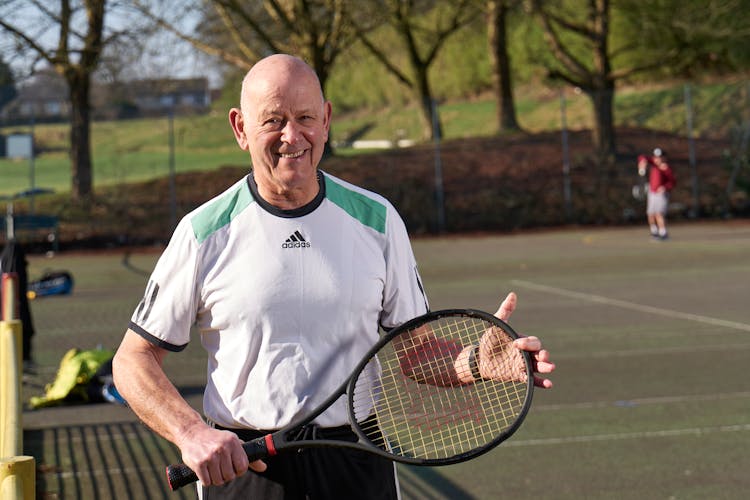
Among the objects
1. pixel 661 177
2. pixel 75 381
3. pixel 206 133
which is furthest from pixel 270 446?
pixel 206 133

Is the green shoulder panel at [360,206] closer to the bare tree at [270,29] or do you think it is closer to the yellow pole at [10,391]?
the yellow pole at [10,391]

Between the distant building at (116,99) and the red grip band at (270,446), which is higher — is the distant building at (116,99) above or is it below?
above

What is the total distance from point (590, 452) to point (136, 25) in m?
22.4

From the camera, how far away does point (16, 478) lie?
2615 millimetres

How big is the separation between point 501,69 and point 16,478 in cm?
3200

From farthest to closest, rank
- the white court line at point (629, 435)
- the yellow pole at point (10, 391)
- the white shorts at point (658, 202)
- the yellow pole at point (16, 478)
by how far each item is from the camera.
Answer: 1. the white shorts at point (658, 202)
2. the white court line at point (629, 435)
3. the yellow pole at point (10, 391)
4. the yellow pole at point (16, 478)

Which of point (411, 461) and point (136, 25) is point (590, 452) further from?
point (136, 25)

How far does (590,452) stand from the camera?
6.83m

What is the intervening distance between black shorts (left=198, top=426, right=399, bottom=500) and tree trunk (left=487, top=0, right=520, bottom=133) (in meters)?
30.6

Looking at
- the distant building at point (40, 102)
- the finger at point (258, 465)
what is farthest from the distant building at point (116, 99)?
the finger at point (258, 465)

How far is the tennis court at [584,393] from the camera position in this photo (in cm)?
632

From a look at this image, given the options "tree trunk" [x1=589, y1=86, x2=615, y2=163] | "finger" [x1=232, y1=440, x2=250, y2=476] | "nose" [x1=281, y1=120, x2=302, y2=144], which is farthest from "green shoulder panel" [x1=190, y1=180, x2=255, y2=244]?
"tree trunk" [x1=589, y1=86, x2=615, y2=163]

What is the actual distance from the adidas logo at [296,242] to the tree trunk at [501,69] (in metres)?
30.5

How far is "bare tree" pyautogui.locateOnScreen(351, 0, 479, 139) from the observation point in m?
29.9
